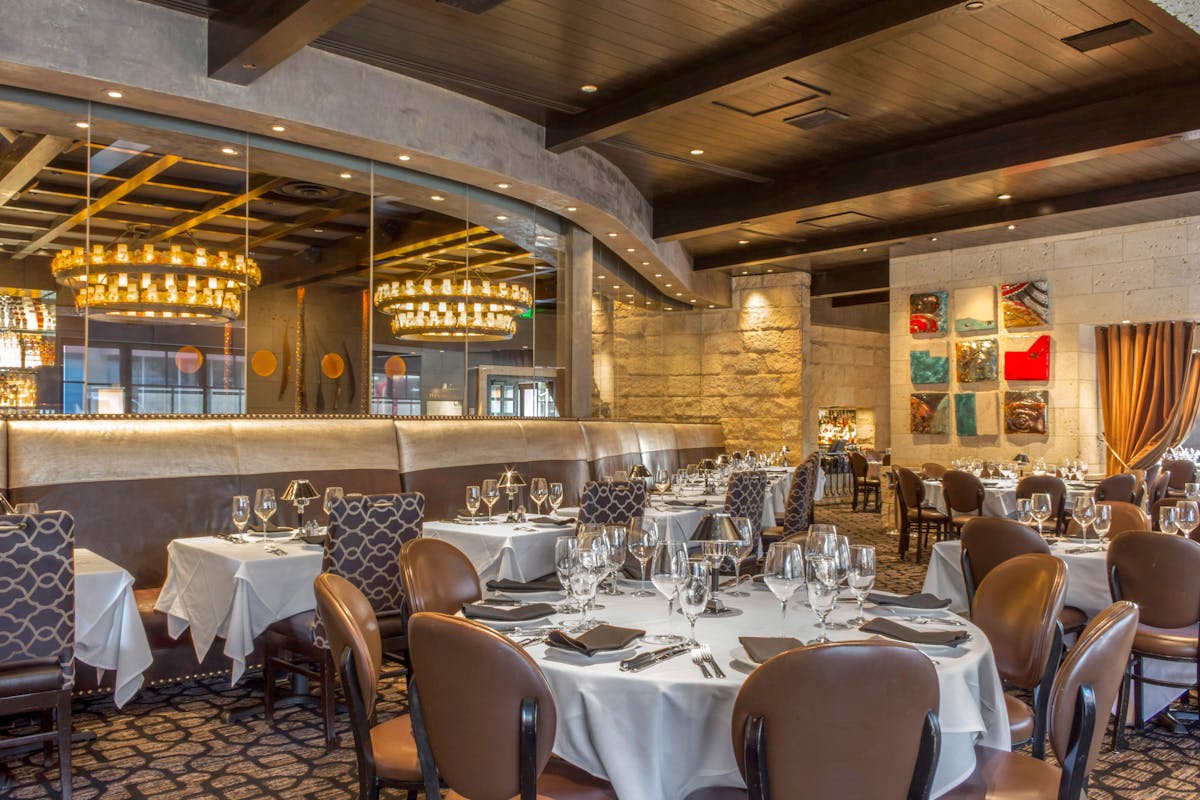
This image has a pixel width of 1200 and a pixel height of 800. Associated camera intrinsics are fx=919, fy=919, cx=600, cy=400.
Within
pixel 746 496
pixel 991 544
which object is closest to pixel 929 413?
pixel 746 496

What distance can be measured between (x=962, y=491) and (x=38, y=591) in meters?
7.54

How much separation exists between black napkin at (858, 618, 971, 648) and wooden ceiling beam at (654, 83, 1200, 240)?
5.74m

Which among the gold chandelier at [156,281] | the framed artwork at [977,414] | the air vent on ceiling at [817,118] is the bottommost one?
the framed artwork at [977,414]

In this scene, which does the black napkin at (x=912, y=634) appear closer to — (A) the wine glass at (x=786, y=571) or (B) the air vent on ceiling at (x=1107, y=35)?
(A) the wine glass at (x=786, y=571)

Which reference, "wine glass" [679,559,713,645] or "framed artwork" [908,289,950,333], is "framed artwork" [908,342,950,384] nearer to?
"framed artwork" [908,289,950,333]

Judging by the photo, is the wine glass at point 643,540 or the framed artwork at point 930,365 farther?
the framed artwork at point 930,365

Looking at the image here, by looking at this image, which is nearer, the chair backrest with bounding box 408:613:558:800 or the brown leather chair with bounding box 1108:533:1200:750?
the chair backrest with bounding box 408:613:558:800

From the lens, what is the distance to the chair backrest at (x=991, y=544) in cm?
406

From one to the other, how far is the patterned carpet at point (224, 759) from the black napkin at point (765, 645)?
1.87 m

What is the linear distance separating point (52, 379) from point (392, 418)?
2.23 meters

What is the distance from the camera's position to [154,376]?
5980 millimetres

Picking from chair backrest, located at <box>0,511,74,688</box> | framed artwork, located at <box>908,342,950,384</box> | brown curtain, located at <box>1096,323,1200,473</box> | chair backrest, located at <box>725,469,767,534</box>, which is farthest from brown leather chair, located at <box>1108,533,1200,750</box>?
brown curtain, located at <box>1096,323,1200,473</box>

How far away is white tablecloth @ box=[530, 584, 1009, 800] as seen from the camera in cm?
199

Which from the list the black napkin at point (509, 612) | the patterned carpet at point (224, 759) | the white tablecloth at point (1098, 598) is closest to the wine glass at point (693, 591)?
the black napkin at point (509, 612)
